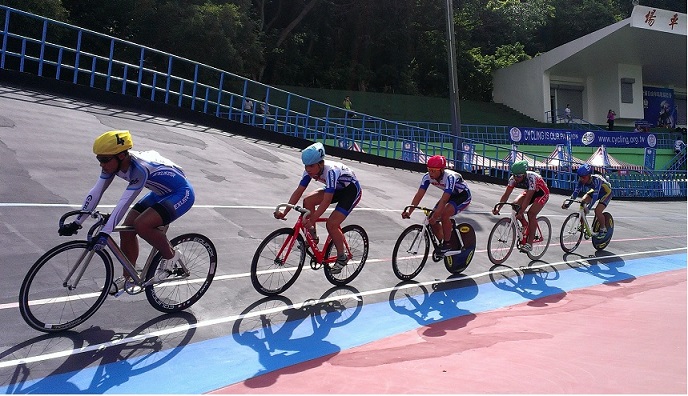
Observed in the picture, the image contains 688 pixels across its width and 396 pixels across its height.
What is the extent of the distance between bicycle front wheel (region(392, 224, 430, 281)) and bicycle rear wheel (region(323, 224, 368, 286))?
0.54m

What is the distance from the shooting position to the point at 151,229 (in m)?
5.73

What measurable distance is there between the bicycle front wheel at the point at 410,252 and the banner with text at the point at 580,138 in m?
23.0

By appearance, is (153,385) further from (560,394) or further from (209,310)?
(560,394)

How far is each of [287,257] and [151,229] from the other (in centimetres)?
187

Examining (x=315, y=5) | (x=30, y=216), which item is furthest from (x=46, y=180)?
(x=315, y=5)

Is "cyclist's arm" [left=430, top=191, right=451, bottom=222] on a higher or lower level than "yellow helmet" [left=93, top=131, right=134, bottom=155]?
lower

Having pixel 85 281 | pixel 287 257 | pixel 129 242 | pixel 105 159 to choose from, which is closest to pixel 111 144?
pixel 105 159

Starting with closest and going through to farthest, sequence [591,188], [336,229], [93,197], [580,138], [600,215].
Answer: [93,197]
[336,229]
[591,188]
[600,215]
[580,138]

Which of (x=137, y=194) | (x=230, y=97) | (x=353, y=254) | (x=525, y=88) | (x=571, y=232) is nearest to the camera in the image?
(x=137, y=194)

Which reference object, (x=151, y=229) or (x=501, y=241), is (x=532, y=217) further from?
(x=151, y=229)

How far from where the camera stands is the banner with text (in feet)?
108

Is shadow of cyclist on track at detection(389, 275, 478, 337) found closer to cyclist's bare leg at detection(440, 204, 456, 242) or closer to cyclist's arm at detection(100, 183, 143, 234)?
cyclist's bare leg at detection(440, 204, 456, 242)

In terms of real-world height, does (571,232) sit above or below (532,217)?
below

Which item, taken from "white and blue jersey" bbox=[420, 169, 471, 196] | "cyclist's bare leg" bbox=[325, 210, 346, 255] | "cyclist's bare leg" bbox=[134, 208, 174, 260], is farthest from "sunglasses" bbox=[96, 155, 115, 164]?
"white and blue jersey" bbox=[420, 169, 471, 196]
